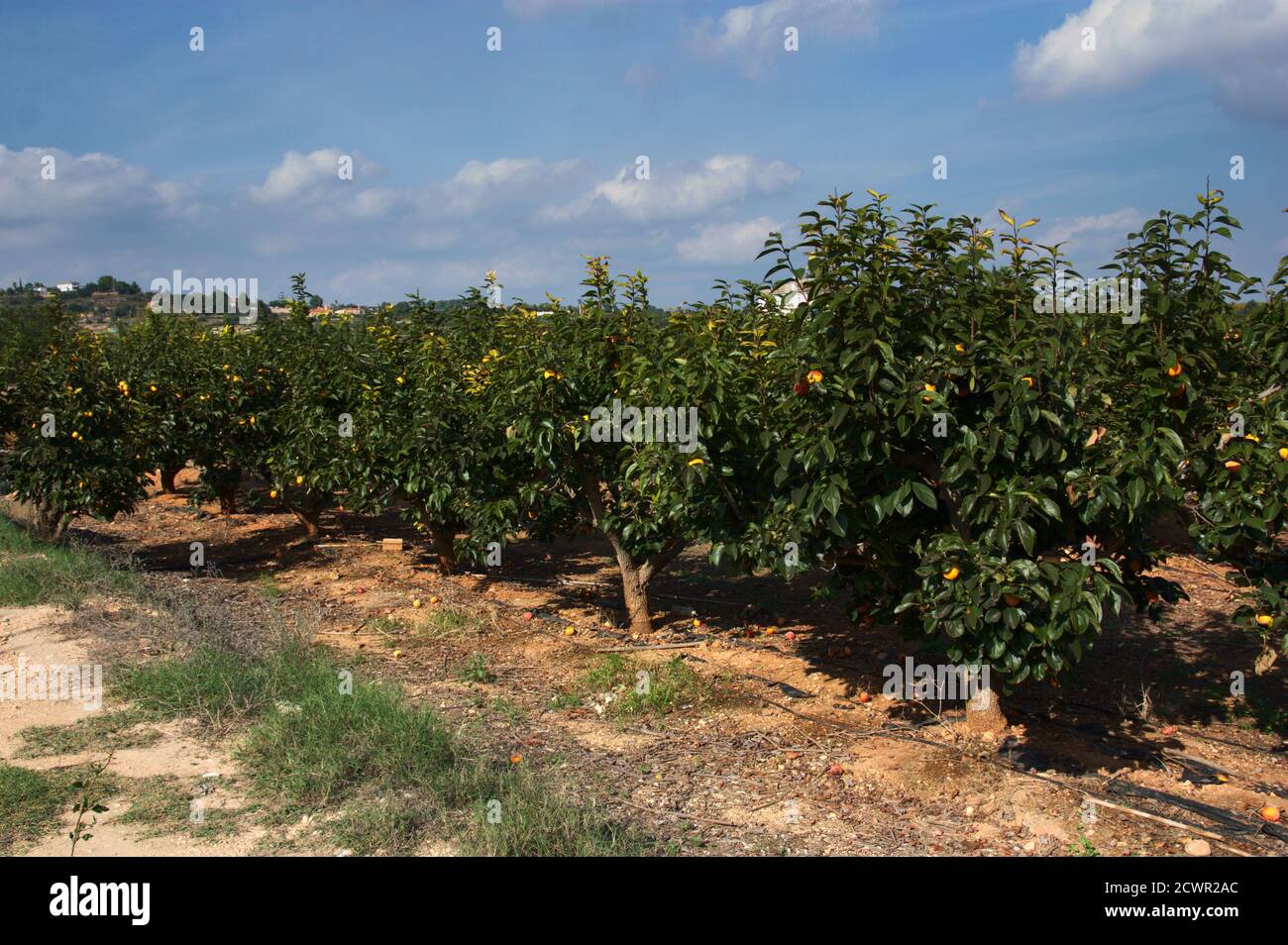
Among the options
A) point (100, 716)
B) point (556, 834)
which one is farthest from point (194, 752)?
point (556, 834)

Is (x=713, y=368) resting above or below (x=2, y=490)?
above

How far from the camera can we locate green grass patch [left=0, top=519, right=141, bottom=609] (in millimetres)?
8133

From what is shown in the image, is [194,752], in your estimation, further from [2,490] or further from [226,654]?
[2,490]

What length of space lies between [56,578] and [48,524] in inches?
73.5

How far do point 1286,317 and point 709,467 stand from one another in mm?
2833

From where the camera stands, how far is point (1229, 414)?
4.38 metres

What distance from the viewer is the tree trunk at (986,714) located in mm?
5438

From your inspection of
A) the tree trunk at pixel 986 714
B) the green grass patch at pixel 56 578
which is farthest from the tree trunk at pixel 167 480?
the tree trunk at pixel 986 714

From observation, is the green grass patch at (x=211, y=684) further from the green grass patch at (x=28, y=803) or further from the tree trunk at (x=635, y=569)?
the tree trunk at (x=635, y=569)

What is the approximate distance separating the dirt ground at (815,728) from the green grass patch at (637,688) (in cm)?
9

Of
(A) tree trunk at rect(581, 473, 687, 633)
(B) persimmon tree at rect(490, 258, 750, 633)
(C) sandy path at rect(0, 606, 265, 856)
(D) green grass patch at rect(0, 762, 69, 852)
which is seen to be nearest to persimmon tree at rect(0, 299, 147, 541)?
(C) sandy path at rect(0, 606, 265, 856)

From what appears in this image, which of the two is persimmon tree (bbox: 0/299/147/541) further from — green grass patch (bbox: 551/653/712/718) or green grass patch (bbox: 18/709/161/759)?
green grass patch (bbox: 551/653/712/718)

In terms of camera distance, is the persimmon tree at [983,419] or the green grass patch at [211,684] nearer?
the persimmon tree at [983,419]

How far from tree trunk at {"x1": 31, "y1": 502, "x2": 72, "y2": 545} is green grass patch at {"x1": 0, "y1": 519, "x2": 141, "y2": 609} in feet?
1.27
